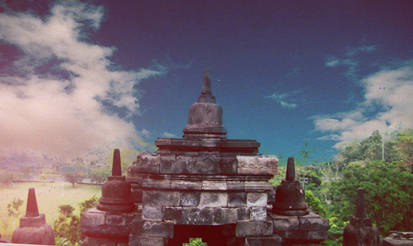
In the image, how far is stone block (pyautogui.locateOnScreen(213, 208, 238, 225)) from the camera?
2908 mm

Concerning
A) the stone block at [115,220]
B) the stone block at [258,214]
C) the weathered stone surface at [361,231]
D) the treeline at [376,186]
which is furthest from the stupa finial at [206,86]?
the treeline at [376,186]

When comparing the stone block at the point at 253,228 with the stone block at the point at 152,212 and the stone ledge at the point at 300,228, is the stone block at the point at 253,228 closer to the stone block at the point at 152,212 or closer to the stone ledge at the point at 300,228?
the stone ledge at the point at 300,228

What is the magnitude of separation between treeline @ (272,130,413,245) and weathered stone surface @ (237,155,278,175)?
881 cm

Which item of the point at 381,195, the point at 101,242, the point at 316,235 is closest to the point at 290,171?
the point at 316,235

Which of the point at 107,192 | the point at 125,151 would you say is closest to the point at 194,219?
the point at 107,192

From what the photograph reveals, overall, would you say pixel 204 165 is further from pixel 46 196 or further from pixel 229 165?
pixel 46 196

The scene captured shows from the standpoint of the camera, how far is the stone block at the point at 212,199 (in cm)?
294

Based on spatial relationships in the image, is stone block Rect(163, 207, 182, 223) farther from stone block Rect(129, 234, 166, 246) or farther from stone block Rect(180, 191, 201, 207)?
stone block Rect(129, 234, 166, 246)

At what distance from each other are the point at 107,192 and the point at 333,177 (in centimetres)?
1600

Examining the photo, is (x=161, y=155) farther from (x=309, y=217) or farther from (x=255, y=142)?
(x=309, y=217)

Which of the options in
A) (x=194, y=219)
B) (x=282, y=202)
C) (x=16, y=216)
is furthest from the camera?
(x=16, y=216)

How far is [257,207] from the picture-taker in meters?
3.00

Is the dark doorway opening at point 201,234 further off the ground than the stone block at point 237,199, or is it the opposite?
the stone block at point 237,199

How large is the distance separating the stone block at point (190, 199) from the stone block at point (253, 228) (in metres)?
0.49
